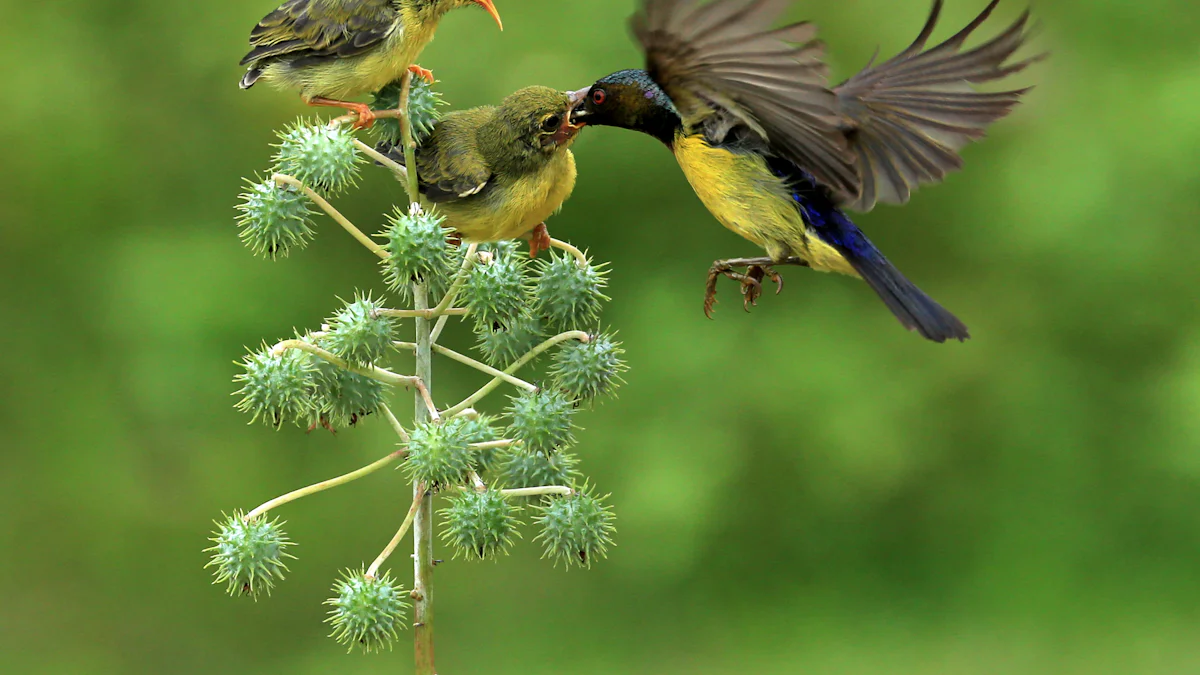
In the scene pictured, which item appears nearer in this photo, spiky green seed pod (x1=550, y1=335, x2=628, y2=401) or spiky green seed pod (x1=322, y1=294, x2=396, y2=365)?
spiky green seed pod (x1=322, y1=294, x2=396, y2=365)

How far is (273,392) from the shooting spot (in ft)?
9.71

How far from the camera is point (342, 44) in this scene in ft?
11.5

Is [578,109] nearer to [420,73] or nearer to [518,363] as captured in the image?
[420,73]

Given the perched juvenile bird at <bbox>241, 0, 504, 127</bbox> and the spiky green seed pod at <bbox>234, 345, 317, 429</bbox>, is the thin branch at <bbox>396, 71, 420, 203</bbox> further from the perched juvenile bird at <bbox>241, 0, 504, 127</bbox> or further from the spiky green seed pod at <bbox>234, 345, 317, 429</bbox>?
the spiky green seed pod at <bbox>234, 345, 317, 429</bbox>

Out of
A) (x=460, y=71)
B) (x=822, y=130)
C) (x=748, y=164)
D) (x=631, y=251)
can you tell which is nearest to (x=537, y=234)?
(x=748, y=164)

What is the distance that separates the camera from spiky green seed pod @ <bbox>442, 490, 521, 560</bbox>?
9.77 feet

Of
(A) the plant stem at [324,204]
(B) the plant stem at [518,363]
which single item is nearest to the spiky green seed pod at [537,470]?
(B) the plant stem at [518,363]

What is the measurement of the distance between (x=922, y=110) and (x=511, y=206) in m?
1.29

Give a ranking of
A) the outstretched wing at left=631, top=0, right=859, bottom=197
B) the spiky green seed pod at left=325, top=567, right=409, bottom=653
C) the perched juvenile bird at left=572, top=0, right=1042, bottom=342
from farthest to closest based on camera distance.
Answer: the perched juvenile bird at left=572, top=0, right=1042, bottom=342 < the spiky green seed pod at left=325, top=567, right=409, bottom=653 < the outstretched wing at left=631, top=0, right=859, bottom=197

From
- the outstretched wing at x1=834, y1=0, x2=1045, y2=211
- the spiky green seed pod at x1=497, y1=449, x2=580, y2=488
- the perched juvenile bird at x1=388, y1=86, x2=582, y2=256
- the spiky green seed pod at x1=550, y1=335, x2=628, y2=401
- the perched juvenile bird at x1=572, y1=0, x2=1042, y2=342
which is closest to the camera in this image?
the perched juvenile bird at x1=572, y1=0, x2=1042, y2=342

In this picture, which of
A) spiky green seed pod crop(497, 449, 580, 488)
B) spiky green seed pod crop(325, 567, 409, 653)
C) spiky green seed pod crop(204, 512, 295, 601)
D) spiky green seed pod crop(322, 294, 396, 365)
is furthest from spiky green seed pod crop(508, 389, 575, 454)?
spiky green seed pod crop(204, 512, 295, 601)

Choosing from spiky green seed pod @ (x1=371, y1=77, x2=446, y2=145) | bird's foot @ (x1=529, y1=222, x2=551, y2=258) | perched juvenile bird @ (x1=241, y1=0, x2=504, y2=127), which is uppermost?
perched juvenile bird @ (x1=241, y1=0, x2=504, y2=127)

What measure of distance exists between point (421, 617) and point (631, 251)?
5.18 meters

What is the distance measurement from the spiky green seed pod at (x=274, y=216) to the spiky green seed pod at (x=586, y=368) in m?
0.72
